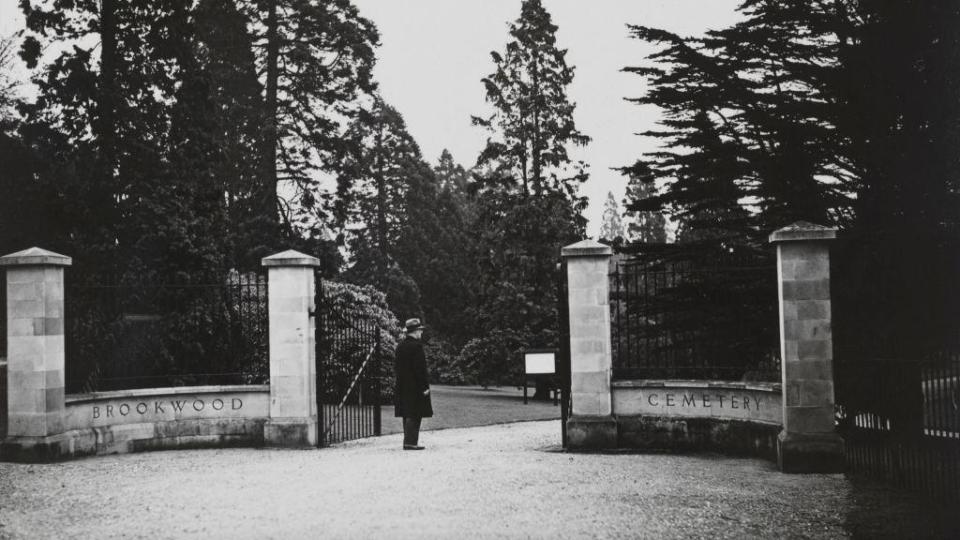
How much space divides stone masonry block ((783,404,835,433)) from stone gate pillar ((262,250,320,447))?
21.9ft

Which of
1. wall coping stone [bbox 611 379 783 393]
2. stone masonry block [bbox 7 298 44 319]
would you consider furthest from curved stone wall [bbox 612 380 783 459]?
stone masonry block [bbox 7 298 44 319]

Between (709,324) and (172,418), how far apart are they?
8.51m

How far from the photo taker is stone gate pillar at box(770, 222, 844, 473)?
380 inches

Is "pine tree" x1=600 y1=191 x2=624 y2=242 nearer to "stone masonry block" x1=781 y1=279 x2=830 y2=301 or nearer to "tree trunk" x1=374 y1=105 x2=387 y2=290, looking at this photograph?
"tree trunk" x1=374 y1=105 x2=387 y2=290

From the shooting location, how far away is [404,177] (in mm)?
45969

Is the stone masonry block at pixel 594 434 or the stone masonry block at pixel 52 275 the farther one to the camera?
the stone masonry block at pixel 594 434

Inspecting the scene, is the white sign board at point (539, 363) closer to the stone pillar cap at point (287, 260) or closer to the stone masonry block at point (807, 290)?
the stone pillar cap at point (287, 260)

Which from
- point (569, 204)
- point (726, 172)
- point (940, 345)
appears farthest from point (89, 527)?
point (569, 204)

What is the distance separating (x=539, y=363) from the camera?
2184 centimetres

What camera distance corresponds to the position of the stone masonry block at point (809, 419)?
31.9ft

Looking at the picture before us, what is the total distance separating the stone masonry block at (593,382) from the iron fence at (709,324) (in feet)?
1.12

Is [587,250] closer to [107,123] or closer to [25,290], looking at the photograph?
[25,290]

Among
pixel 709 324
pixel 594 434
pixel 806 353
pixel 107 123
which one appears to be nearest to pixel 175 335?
pixel 107 123

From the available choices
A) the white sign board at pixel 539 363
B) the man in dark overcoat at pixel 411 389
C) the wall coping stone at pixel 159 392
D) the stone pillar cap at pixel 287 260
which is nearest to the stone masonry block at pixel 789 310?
the man in dark overcoat at pixel 411 389
